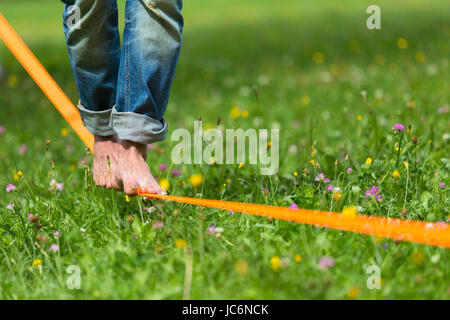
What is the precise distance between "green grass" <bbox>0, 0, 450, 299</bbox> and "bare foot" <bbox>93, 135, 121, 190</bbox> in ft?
0.15

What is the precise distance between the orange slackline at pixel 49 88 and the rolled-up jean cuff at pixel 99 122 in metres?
0.19

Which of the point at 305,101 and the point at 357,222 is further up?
the point at 305,101

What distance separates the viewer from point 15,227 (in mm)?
2104

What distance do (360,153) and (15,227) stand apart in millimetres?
1596

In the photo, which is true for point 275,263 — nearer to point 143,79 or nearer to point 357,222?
point 357,222

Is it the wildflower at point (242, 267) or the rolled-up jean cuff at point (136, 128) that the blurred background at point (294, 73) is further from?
the wildflower at point (242, 267)

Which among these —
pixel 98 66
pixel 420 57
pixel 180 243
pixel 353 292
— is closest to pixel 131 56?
pixel 98 66

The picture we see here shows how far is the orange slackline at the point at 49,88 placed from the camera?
259 cm

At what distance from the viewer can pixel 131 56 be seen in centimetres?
207

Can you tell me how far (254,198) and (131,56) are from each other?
0.72 m

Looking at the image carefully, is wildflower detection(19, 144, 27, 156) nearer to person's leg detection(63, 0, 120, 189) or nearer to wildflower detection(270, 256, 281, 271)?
person's leg detection(63, 0, 120, 189)

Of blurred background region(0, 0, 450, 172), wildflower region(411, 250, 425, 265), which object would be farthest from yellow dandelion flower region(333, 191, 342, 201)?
blurred background region(0, 0, 450, 172)

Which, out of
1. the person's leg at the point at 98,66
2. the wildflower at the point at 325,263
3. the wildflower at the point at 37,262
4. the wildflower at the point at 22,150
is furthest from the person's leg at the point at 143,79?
the wildflower at the point at 22,150

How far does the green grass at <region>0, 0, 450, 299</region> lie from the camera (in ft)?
5.20
